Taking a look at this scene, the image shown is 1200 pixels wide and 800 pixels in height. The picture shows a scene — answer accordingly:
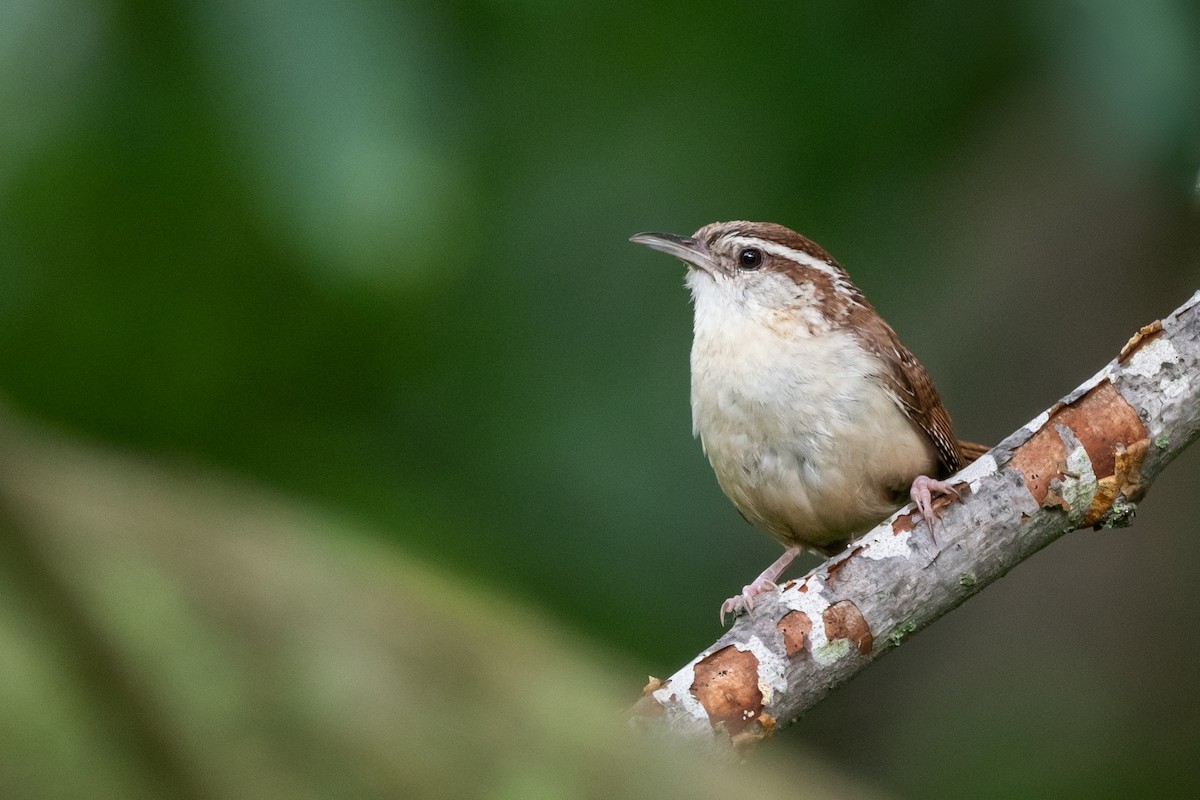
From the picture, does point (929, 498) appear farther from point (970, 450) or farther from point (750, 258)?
point (750, 258)

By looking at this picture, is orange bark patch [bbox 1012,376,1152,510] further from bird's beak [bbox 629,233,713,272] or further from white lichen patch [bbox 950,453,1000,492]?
bird's beak [bbox 629,233,713,272]

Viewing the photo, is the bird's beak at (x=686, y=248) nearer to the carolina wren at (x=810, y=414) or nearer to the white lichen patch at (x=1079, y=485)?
the carolina wren at (x=810, y=414)

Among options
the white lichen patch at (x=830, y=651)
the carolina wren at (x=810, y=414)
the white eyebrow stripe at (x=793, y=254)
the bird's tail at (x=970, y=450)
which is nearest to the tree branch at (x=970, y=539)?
the white lichen patch at (x=830, y=651)

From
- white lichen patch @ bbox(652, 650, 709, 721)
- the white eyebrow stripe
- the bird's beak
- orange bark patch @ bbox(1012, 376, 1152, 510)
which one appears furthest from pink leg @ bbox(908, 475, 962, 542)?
the bird's beak

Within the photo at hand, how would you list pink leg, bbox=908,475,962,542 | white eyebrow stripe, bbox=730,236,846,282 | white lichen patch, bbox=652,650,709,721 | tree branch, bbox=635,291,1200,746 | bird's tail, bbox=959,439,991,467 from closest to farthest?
white lichen patch, bbox=652,650,709,721 < tree branch, bbox=635,291,1200,746 < pink leg, bbox=908,475,962,542 < bird's tail, bbox=959,439,991,467 < white eyebrow stripe, bbox=730,236,846,282

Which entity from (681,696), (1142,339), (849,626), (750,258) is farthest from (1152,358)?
(750,258)

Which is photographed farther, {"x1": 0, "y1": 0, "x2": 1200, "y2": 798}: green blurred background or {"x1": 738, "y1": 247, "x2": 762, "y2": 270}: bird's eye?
{"x1": 738, "y1": 247, "x2": 762, "y2": 270}: bird's eye

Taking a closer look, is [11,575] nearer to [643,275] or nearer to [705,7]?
[705,7]

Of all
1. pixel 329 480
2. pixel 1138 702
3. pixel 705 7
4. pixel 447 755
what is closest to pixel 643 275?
pixel 705 7
